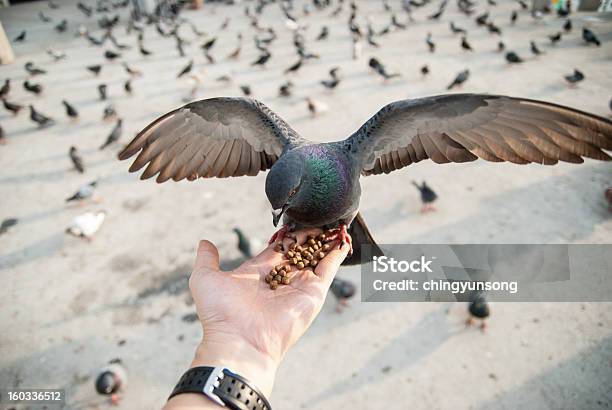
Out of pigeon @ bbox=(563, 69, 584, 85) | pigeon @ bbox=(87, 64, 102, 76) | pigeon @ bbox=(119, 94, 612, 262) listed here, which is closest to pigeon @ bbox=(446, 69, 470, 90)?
Answer: pigeon @ bbox=(563, 69, 584, 85)

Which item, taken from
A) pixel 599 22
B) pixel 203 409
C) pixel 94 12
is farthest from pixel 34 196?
pixel 94 12

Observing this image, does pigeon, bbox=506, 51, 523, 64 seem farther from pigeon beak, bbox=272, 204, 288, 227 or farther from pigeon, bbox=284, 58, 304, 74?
pigeon beak, bbox=272, 204, 288, 227

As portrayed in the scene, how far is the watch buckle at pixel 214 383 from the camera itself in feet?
6.06

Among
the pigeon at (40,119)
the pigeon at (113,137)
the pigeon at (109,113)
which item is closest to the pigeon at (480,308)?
the pigeon at (113,137)

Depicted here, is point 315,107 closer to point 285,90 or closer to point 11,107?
point 285,90

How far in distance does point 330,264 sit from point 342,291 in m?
1.79

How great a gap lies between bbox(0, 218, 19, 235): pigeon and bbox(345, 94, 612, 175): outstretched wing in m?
6.66

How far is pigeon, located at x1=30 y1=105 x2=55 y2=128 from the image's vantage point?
31.1 feet

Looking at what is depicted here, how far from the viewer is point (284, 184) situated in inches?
88.8

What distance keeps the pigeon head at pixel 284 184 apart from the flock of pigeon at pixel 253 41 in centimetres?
247

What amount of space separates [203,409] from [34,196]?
24.2 feet

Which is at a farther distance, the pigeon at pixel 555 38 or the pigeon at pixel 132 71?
the pigeon at pixel 132 71

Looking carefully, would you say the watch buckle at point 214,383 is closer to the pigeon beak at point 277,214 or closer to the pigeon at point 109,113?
the pigeon beak at point 277,214

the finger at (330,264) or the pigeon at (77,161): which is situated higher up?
the finger at (330,264)
